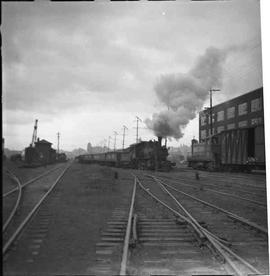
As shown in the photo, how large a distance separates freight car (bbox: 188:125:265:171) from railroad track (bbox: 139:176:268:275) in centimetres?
361

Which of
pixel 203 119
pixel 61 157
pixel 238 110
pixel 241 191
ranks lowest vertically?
pixel 241 191

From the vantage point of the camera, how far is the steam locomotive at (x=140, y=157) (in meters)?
4.90

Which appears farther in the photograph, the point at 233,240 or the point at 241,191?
the point at 241,191

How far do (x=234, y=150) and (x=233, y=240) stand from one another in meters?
6.98

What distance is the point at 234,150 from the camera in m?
9.84

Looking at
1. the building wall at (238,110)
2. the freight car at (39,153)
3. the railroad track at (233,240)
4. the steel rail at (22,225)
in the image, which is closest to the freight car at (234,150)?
the building wall at (238,110)

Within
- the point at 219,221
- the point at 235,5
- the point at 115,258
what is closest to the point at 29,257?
the point at 115,258

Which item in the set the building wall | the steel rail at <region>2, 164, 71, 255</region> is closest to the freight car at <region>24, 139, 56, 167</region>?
the steel rail at <region>2, 164, 71, 255</region>

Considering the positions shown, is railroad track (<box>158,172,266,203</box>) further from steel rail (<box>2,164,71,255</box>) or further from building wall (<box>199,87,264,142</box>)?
steel rail (<box>2,164,71,255</box>)

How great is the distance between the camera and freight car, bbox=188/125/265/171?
7.80 m

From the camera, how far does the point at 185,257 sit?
2947mm

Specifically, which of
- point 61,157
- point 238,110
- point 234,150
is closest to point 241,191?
point 238,110

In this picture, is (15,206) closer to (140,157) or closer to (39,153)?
(39,153)

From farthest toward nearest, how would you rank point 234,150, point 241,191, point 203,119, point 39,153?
point 234,150 → point 203,119 → point 241,191 → point 39,153
